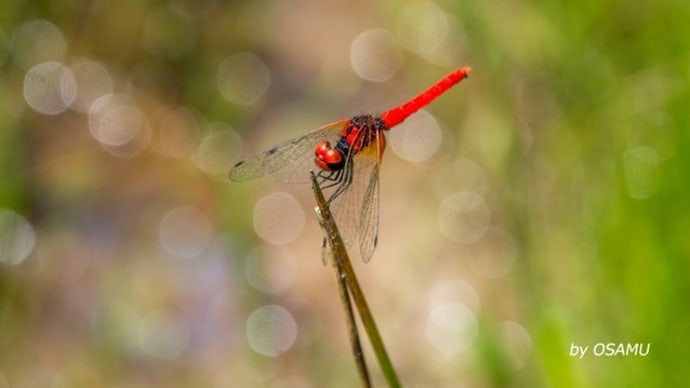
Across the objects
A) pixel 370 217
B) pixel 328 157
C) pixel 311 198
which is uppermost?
pixel 311 198

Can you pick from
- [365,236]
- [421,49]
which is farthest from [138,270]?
[365,236]

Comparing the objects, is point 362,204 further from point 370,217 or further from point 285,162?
point 285,162

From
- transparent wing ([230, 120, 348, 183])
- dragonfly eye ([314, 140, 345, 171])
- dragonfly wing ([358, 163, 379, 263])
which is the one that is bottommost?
dragonfly wing ([358, 163, 379, 263])

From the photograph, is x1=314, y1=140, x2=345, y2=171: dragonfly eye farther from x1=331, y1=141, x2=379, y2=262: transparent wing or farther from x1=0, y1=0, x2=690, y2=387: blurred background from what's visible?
x1=0, y1=0, x2=690, y2=387: blurred background

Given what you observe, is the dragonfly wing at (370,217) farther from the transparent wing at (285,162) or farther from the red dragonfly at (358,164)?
the transparent wing at (285,162)

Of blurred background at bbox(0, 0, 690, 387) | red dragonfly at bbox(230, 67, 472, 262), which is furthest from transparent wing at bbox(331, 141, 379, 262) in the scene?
blurred background at bbox(0, 0, 690, 387)

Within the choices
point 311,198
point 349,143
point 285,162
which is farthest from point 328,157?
point 311,198

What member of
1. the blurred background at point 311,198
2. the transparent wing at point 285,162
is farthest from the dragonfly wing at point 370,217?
the blurred background at point 311,198
